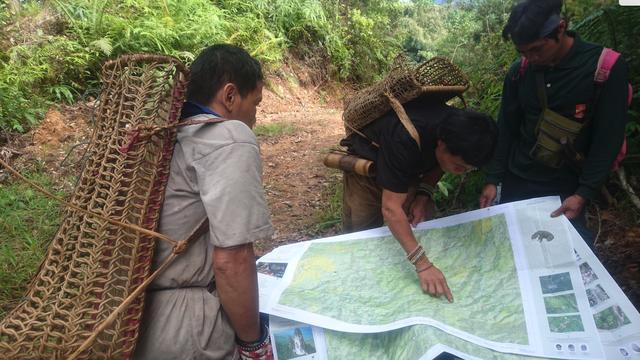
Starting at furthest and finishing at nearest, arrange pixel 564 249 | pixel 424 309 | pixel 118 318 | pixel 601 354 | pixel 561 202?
pixel 561 202, pixel 564 249, pixel 424 309, pixel 601 354, pixel 118 318

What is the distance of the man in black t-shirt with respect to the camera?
1.69m

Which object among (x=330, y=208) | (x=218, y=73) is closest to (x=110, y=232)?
(x=218, y=73)

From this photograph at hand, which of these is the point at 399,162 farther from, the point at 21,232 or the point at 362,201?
the point at 21,232

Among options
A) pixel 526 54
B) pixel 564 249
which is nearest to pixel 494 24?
pixel 526 54

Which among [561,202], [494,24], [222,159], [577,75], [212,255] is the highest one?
[222,159]

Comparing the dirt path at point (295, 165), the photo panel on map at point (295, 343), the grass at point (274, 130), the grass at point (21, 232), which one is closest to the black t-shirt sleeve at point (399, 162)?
the photo panel on map at point (295, 343)

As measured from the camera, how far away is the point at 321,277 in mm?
1823

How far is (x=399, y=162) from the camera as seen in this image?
179 cm

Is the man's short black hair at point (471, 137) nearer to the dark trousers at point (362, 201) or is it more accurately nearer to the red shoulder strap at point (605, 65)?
the red shoulder strap at point (605, 65)

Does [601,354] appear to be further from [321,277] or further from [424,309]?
[321,277]

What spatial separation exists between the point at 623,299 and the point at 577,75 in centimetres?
86

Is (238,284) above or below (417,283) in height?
above

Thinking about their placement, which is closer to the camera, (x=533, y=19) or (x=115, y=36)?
(x=533, y=19)

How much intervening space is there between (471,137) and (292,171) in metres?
2.97
